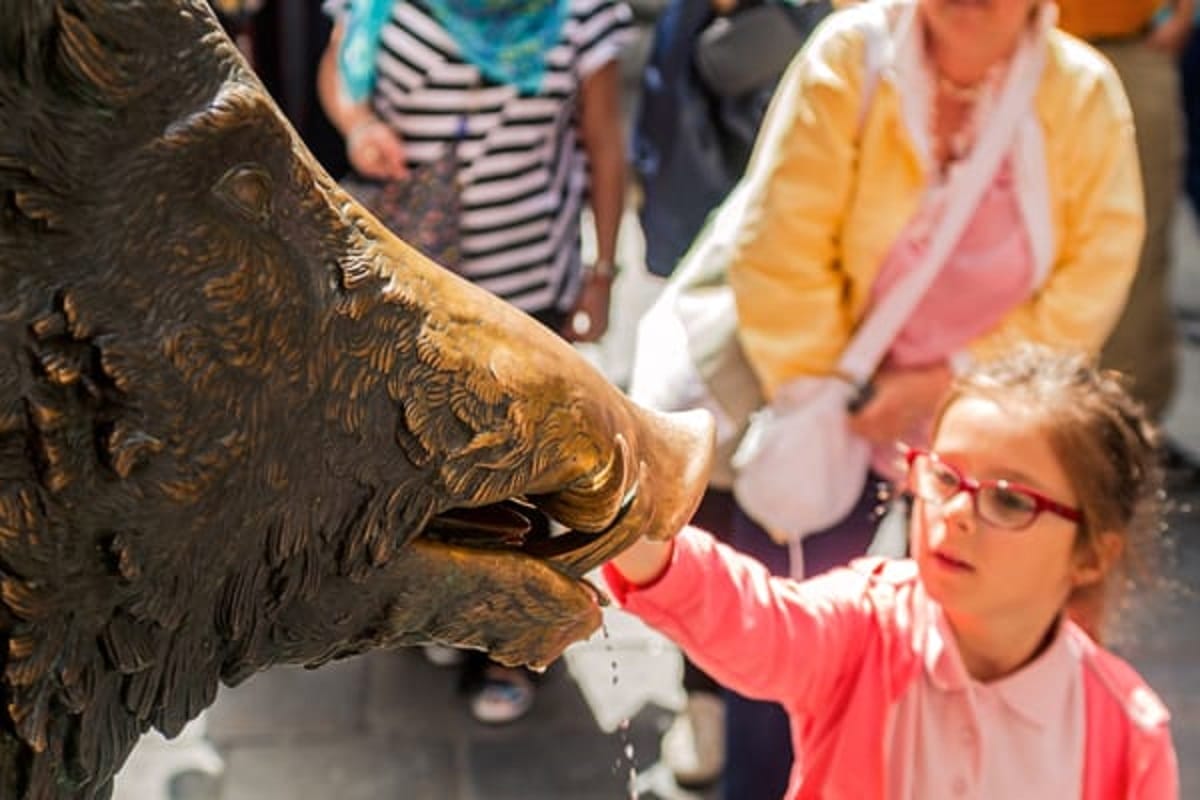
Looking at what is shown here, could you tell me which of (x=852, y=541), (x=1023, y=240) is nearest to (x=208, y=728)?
(x=852, y=541)

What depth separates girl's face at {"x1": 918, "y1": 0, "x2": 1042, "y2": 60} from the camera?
94.8 inches

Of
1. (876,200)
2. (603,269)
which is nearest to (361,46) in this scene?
(603,269)

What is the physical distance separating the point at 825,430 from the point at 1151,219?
1.73 meters

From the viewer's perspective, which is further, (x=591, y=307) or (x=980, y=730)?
(x=591, y=307)

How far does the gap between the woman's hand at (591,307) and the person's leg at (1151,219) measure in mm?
1096

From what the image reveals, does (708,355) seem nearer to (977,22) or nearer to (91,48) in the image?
(977,22)

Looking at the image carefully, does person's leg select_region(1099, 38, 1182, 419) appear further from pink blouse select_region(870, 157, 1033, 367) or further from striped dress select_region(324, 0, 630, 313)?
pink blouse select_region(870, 157, 1033, 367)

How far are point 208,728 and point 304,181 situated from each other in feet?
9.92

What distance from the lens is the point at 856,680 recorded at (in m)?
1.96

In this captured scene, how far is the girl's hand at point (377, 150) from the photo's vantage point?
10.4 ft

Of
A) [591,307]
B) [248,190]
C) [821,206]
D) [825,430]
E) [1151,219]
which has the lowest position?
[591,307]

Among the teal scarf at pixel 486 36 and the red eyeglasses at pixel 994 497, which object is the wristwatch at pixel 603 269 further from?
the red eyeglasses at pixel 994 497

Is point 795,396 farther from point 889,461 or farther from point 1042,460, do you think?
point 1042,460

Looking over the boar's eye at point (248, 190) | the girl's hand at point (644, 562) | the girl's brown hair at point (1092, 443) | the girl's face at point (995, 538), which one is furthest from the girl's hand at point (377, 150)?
the boar's eye at point (248, 190)
